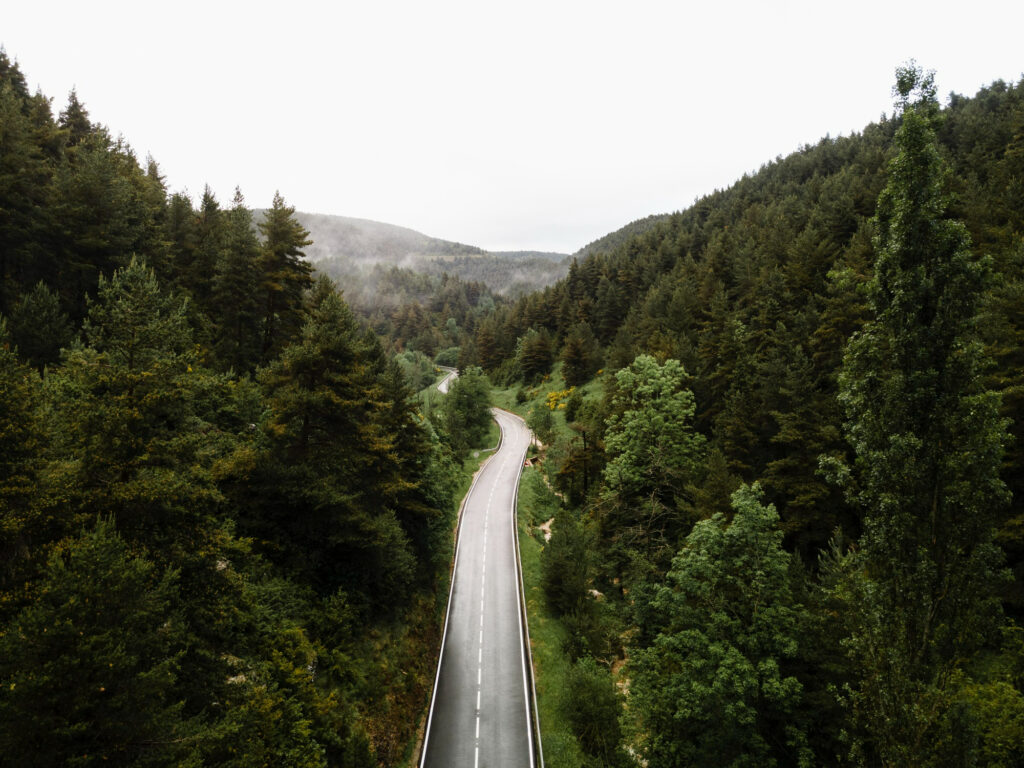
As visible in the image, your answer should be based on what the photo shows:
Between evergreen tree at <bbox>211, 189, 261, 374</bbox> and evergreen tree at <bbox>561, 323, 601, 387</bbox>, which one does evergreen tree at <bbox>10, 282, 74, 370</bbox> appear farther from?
evergreen tree at <bbox>561, 323, 601, 387</bbox>

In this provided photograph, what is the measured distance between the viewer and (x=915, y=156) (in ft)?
32.1

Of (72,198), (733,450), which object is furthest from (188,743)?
(72,198)

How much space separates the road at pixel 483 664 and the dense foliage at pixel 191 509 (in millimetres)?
1517

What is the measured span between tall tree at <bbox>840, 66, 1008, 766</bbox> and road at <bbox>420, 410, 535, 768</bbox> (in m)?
16.2

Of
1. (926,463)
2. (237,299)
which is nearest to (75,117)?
(237,299)

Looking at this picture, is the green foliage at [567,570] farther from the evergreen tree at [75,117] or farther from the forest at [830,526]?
the evergreen tree at [75,117]

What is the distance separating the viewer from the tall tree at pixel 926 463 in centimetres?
951

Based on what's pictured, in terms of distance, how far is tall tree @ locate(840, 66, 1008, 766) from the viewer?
9.51 metres

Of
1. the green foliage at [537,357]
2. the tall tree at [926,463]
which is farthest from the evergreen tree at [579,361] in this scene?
the tall tree at [926,463]

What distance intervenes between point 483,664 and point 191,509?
64.5 feet

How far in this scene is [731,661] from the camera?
15.1 meters

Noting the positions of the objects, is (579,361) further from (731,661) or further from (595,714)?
(731,661)

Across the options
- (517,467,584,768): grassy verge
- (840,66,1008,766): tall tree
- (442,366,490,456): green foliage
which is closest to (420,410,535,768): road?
(517,467,584,768): grassy verge

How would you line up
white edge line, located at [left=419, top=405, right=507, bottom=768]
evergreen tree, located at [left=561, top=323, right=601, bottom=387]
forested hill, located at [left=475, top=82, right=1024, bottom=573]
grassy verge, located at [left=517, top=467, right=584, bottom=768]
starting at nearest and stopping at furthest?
grassy verge, located at [left=517, top=467, right=584, bottom=768] < white edge line, located at [left=419, top=405, right=507, bottom=768] < forested hill, located at [left=475, top=82, right=1024, bottom=573] < evergreen tree, located at [left=561, top=323, right=601, bottom=387]
